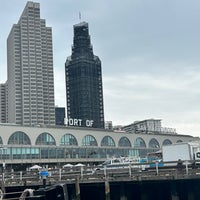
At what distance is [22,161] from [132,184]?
6639cm

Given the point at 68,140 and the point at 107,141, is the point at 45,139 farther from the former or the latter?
the point at 107,141

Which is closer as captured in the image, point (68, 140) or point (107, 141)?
point (68, 140)

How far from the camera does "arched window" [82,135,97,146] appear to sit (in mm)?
107056

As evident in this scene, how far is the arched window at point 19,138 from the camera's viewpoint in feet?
301

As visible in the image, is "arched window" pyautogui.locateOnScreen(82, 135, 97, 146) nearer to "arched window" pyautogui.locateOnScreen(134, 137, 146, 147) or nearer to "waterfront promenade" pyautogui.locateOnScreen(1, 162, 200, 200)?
"arched window" pyautogui.locateOnScreen(134, 137, 146, 147)

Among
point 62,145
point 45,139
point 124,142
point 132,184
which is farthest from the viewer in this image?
point 124,142

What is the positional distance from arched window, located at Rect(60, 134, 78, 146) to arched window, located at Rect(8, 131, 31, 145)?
1049cm

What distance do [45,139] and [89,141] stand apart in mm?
14483

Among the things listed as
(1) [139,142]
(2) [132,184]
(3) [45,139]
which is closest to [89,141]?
(3) [45,139]

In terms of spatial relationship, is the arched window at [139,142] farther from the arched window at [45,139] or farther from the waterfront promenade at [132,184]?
the waterfront promenade at [132,184]

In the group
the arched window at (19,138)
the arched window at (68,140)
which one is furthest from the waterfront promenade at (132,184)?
A: the arched window at (68,140)

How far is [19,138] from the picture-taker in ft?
307

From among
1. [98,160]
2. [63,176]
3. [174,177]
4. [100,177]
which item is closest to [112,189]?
[100,177]

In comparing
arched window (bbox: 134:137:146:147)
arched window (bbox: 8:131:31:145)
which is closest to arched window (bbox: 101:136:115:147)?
arched window (bbox: 134:137:146:147)
